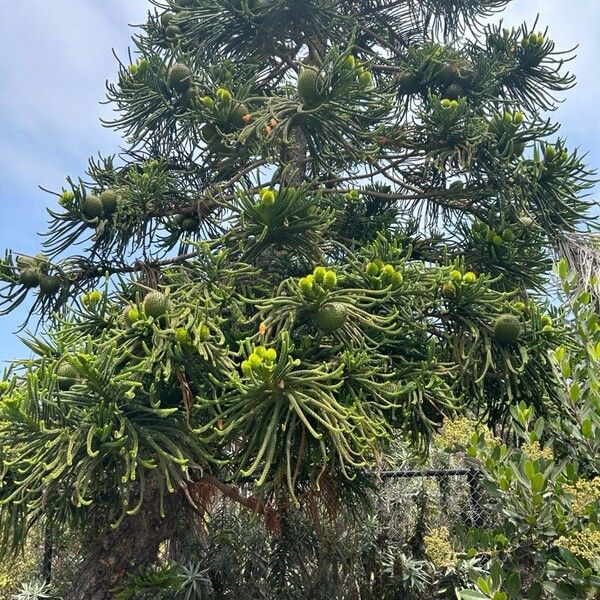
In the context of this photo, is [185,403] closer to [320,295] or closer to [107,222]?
[320,295]

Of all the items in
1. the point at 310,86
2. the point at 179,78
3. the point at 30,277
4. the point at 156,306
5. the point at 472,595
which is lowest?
the point at 472,595

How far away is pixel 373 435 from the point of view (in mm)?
2637

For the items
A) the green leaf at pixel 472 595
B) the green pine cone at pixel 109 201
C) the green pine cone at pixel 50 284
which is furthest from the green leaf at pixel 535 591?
the green pine cone at pixel 50 284

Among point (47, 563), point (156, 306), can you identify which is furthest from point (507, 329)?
point (47, 563)

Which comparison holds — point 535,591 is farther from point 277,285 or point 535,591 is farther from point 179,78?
point 179,78

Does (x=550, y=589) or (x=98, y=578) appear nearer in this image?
(x=550, y=589)

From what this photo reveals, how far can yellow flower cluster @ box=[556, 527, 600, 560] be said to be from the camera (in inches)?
87.1

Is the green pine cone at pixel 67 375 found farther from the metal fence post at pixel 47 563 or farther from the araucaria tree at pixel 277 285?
the metal fence post at pixel 47 563

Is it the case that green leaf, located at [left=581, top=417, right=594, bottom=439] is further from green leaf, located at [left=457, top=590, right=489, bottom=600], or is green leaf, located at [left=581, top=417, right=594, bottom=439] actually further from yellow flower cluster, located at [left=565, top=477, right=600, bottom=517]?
green leaf, located at [left=457, top=590, right=489, bottom=600]

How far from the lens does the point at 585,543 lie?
231 cm

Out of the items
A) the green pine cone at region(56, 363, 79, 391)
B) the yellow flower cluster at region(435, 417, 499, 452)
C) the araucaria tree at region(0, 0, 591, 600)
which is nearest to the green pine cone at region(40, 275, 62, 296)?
the araucaria tree at region(0, 0, 591, 600)

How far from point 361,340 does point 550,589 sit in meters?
1.26

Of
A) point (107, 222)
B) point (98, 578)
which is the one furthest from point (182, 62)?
point (98, 578)

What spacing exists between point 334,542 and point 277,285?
7.11ft
